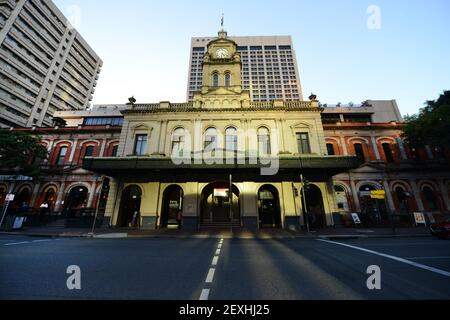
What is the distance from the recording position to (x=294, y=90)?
221 feet

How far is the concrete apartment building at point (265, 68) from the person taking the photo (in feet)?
220

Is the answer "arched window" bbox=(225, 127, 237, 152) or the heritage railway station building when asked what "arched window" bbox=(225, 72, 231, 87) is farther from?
"arched window" bbox=(225, 127, 237, 152)

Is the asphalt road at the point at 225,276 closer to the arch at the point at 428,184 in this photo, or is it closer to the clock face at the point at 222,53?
the arch at the point at 428,184

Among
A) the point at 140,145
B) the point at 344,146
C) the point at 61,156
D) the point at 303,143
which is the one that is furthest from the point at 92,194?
the point at 344,146

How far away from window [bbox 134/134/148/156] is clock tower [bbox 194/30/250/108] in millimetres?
6851

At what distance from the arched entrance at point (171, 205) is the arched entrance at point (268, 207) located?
7.72 meters

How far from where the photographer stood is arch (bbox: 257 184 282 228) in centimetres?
1661

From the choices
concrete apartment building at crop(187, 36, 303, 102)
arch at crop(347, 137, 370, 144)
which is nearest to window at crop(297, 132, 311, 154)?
arch at crop(347, 137, 370, 144)

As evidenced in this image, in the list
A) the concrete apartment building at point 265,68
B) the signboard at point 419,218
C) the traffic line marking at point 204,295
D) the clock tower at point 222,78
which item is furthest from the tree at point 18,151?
the concrete apartment building at point 265,68

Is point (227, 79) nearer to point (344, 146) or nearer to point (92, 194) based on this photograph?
point (344, 146)

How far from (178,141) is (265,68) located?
66.2 metres

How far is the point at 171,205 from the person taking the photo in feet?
58.0
